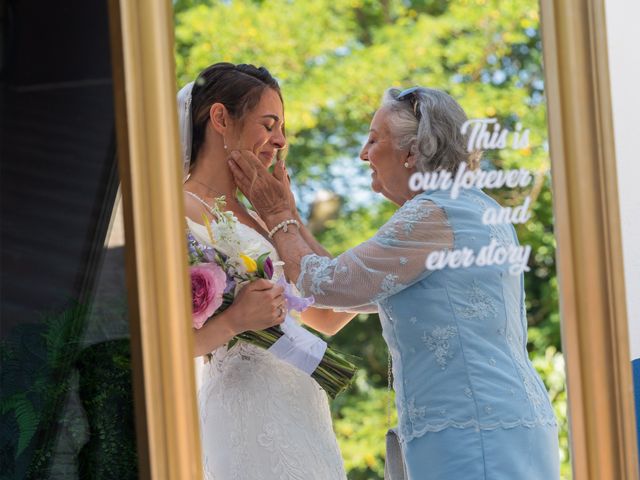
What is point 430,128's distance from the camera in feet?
6.94

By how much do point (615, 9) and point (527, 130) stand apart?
31 cm

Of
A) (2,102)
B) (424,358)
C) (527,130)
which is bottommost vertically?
(424,358)

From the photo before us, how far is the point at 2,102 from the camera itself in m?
2.43

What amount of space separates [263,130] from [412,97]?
37 cm

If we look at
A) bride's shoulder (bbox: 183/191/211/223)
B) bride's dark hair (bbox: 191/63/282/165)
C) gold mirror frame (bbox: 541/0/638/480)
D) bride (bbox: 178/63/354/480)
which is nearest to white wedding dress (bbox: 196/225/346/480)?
bride (bbox: 178/63/354/480)

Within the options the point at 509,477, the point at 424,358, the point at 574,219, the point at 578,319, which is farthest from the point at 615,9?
the point at 509,477

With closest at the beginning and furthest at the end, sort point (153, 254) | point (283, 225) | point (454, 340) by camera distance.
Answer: point (153, 254) < point (454, 340) < point (283, 225)

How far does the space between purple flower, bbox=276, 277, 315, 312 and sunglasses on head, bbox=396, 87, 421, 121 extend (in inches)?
18.6

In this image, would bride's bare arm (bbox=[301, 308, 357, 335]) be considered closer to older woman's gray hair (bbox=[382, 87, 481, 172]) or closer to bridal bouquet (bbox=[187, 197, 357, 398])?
bridal bouquet (bbox=[187, 197, 357, 398])

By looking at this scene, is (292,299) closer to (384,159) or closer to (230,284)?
(230,284)

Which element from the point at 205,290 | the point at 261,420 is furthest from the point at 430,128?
the point at 261,420

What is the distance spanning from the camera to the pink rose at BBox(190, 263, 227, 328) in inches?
77.9

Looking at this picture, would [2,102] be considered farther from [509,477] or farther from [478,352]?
[509,477]

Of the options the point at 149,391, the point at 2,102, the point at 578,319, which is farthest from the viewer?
the point at 2,102
